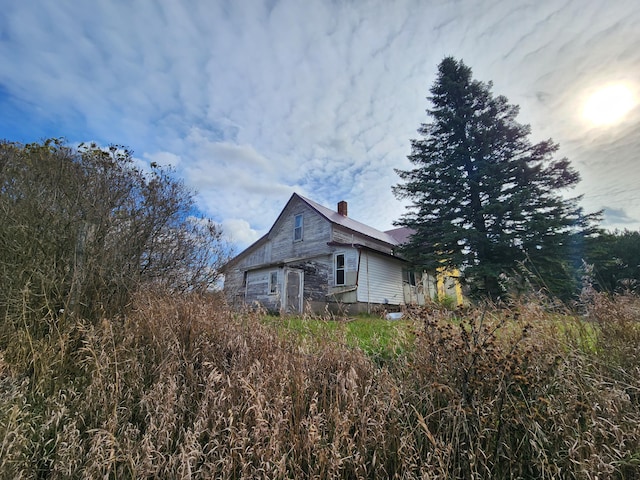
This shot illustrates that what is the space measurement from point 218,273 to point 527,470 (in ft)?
25.7

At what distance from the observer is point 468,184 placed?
14.1 m

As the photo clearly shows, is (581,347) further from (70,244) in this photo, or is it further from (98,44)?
(98,44)

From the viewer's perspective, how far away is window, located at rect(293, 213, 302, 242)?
59.8ft

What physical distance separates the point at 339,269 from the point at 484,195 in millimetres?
8235

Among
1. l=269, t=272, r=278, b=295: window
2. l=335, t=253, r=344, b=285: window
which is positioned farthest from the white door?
l=335, t=253, r=344, b=285: window

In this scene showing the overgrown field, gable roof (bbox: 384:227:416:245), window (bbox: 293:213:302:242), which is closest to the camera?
the overgrown field

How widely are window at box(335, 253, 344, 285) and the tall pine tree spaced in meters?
3.61

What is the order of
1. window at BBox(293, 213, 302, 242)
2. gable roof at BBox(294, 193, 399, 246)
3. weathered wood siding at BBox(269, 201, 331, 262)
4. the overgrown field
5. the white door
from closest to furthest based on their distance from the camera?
the overgrown field → the white door → weathered wood siding at BBox(269, 201, 331, 262) → gable roof at BBox(294, 193, 399, 246) → window at BBox(293, 213, 302, 242)

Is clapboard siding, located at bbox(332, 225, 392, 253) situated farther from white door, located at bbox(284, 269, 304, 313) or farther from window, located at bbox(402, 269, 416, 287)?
white door, located at bbox(284, 269, 304, 313)

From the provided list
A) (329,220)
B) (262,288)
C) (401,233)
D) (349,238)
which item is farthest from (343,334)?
(401,233)

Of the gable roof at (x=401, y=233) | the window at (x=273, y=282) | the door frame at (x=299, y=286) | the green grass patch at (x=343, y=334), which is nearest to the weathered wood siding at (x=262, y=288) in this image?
the window at (x=273, y=282)

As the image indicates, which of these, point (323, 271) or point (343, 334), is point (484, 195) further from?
point (343, 334)

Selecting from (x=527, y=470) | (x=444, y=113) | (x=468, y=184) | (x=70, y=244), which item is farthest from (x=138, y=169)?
(x=444, y=113)

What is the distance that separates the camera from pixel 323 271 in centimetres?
1567
